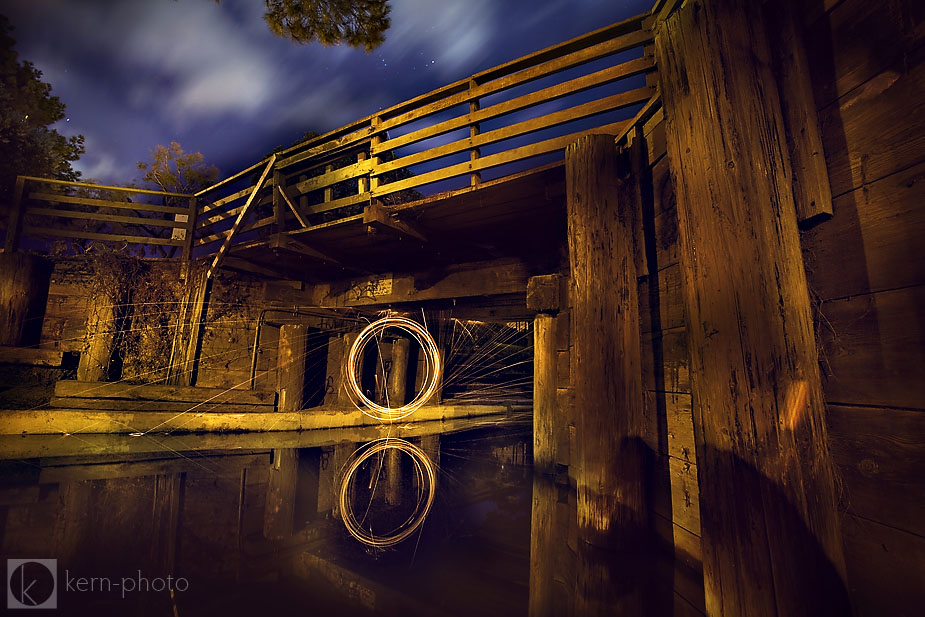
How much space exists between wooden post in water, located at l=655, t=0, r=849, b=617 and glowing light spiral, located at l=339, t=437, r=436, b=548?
2.25 m

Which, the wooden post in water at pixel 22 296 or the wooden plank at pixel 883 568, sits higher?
the wooden post in water at pixel 22 296

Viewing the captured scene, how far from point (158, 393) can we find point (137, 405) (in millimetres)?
369

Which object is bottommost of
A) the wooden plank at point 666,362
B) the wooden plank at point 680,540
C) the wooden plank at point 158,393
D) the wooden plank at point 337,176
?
the wooden plank at point 680,540

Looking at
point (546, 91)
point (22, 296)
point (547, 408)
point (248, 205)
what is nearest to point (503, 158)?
point (546, 91)

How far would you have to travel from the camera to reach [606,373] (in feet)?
10.8

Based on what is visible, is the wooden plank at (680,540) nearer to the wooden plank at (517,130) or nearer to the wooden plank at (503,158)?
the wooden plank at (503,158)

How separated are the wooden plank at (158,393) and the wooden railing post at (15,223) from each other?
12.3ft

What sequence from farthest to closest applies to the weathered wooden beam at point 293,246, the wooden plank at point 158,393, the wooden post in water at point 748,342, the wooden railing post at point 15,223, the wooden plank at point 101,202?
the wooden plank at point 101,202, the wooden railing post at point 15,223, the wooden plank at point 158,393, the weathered wooden beam at point 293,246, the wooden post in water at point 748,342

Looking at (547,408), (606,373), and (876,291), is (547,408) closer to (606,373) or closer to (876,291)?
(606,373)

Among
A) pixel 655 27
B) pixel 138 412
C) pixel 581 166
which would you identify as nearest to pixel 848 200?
pixel 581 166

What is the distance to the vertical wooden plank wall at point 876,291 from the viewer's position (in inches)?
61.6

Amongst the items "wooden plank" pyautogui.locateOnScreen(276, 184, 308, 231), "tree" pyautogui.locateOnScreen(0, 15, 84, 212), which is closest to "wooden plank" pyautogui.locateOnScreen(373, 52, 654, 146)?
"wooden plank" pyautogui.locateOnScreen(276, 184, 308, 231)

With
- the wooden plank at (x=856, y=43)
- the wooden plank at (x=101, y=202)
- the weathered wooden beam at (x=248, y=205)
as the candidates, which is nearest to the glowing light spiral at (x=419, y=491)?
the wooden plank at (x=856, y=43)

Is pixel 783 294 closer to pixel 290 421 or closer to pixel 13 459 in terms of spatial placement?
pixel 13 459
